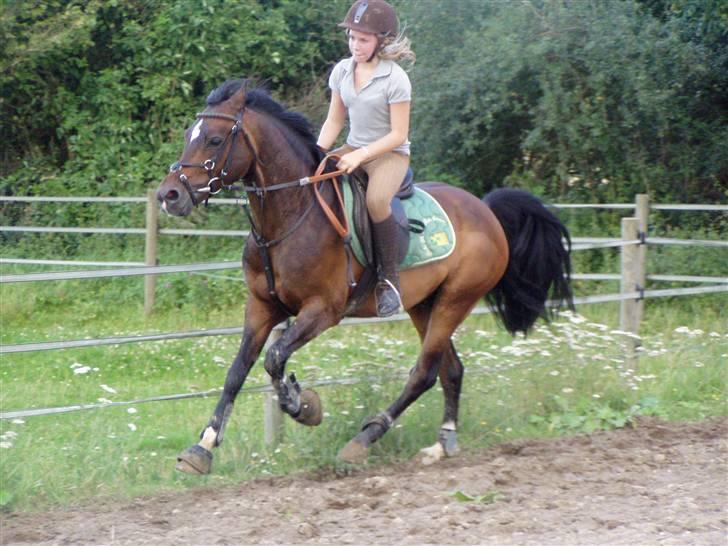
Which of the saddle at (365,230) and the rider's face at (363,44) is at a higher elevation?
the rider's face at (363,44)

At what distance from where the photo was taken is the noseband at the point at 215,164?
5297 mm

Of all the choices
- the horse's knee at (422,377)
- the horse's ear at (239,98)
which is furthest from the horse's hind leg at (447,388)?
the horse's ear at (239,98)

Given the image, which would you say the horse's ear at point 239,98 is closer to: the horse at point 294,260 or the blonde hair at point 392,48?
the horse at point 294,260

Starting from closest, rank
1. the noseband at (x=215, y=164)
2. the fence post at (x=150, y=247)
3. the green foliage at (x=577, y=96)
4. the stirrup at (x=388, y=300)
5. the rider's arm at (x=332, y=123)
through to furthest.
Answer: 1. the noseband at (x=215, y=164)
2. the stirrup at (x=388, y=300)
3. the rider's arm at (x=332, y=123)
4. the fence post at (x=150, y=247)
5. the green foliage at (x=577, y=96)

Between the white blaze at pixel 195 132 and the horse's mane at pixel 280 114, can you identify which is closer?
the white blaze at pixel 195 132

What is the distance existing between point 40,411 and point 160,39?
1032 centimetres

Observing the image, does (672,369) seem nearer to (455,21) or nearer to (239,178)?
(239,178)

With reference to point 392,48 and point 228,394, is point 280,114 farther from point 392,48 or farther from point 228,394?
point 228,394

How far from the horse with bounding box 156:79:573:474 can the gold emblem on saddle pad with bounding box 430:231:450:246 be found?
0.46ft

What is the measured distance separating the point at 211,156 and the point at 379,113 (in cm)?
118

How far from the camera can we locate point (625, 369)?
8250 mm

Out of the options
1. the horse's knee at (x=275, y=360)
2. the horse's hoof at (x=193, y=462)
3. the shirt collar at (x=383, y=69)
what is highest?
the shirt collar at (x=383, y=69)

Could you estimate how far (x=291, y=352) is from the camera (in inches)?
225

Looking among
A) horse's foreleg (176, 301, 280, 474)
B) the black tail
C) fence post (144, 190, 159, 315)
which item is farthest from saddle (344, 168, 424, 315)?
fence post (144, 190, 159, 315)
